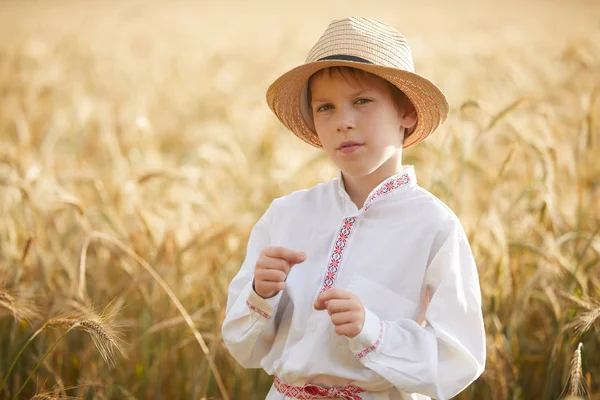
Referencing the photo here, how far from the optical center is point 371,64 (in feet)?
5.47

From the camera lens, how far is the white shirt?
5.21 feet

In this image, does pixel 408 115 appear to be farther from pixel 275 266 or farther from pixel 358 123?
pixel 275 266

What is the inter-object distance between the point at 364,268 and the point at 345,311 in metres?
0.20

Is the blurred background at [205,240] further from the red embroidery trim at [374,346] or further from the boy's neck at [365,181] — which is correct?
the boy's neck at [365,181]

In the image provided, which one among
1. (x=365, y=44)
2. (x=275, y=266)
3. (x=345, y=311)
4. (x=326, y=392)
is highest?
(x=365, y=44)

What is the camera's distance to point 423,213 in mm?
1732

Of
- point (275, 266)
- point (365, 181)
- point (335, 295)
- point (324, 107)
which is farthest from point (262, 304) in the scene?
point (324, 107)

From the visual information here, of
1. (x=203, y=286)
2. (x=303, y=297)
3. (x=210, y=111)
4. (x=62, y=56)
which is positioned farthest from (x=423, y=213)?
(x=62, y=56)

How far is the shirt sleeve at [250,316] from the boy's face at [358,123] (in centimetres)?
32

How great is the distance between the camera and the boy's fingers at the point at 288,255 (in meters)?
1.61

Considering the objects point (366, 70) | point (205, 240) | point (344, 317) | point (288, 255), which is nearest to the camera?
point (344, 317)

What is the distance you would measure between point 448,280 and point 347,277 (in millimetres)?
254

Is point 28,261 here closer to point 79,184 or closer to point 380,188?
point 79,184

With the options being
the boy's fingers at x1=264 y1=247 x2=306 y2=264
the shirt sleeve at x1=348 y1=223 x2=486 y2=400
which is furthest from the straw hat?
the boy's fingers at x1=264 y1=247 x2=306 y2=264
